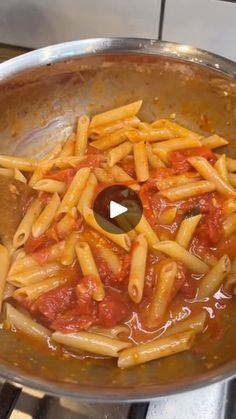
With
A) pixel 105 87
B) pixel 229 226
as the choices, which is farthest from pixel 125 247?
pixel 105 87

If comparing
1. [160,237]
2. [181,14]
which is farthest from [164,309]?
[181,14]

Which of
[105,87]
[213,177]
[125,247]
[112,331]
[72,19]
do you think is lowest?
[112,331]

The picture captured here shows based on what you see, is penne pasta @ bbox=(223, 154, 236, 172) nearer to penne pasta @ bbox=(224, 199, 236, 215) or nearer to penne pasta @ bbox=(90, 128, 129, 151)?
penne pasta @ bbox=(224, 199, 236, 215)

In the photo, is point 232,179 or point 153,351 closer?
point 153,351

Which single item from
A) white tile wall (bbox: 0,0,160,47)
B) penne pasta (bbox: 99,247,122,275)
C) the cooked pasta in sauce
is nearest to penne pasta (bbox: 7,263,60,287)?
the cooked pasta in sauce

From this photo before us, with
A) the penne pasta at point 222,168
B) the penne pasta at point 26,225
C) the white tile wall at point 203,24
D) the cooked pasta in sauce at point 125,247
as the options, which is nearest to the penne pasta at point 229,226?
the cooked pasta in sauce at point 125,247

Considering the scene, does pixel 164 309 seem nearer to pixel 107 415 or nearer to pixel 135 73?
pixel 107 415

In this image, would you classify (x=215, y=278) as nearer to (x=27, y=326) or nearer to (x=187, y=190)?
(x=187, y=190)
